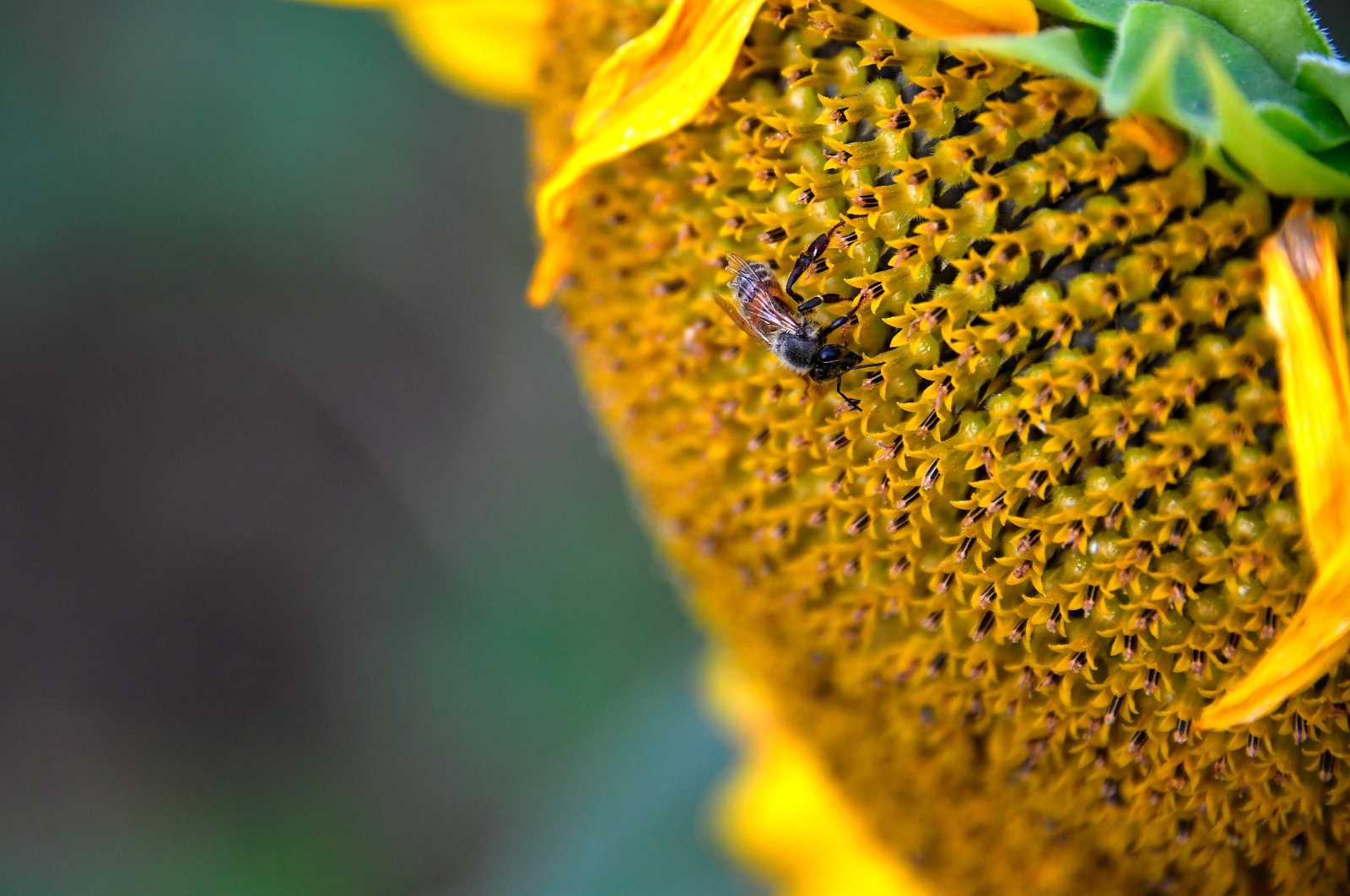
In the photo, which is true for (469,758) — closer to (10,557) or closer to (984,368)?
(10,557)

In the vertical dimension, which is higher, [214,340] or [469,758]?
[214,340]

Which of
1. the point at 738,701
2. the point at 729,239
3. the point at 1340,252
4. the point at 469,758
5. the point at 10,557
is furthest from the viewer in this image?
the point at 10,557

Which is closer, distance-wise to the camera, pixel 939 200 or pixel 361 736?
pixel 939 200

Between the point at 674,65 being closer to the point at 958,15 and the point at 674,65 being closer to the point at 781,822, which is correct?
the point at 958,15

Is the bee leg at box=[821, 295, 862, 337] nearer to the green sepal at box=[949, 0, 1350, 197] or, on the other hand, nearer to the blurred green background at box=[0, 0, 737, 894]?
the green sepal at box=[949, 0, 1350, 197]

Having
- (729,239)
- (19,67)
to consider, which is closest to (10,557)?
(19,67)

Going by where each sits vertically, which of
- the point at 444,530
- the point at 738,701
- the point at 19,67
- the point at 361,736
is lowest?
the point at 738,701
